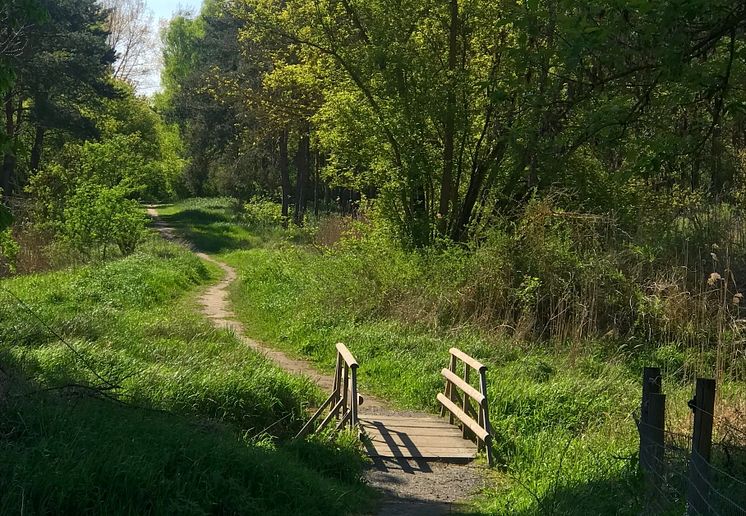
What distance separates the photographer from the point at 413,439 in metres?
8.87

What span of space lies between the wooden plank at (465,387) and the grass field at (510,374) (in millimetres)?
592

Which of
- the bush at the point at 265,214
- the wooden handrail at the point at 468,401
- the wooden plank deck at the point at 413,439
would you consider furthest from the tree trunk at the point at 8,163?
the wooden plank deck at the point at 413,439

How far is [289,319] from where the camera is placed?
16.5 meters

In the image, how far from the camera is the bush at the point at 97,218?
79.8 ft

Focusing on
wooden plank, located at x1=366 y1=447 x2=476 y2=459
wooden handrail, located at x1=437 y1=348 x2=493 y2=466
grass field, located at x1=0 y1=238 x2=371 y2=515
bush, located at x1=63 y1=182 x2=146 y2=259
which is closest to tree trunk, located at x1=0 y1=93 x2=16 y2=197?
bush, located at x1=63 y1=182 x2=146 y2=259

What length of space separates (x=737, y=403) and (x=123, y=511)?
19.5 ft

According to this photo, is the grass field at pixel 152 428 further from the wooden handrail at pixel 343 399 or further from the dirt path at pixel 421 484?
the wooden handrail at pixel 343 399

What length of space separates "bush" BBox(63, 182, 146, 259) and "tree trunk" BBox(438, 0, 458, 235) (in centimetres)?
1199

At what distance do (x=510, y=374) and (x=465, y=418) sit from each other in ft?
6.76

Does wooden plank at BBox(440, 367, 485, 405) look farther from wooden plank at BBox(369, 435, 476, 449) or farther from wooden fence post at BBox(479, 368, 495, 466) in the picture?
wooden plank at BBox(369, 435, 476, 449)

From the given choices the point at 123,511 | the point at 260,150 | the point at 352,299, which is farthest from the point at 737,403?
the point at 260,150

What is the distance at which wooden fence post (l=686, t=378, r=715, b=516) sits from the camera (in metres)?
4.66

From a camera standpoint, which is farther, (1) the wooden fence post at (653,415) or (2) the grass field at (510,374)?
(2) the grass field at (510,374)


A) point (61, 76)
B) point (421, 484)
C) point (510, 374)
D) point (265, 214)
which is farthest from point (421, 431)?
point (265, 214)
